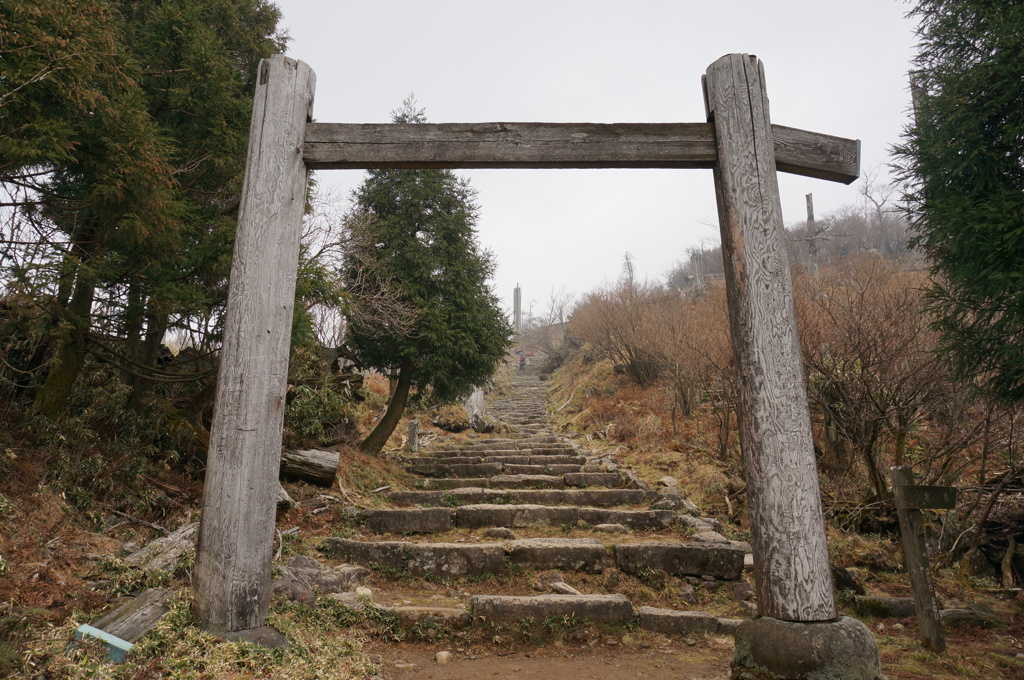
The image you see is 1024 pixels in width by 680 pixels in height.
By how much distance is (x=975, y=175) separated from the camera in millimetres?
4199

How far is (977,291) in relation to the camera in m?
4.02

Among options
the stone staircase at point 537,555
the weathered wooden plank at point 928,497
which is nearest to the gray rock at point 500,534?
the stone staircase at point 537,555

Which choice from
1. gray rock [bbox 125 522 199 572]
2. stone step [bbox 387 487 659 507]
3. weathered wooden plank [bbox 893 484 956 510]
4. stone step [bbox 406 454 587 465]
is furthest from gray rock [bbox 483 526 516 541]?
stone step [bbox 406 454 587 465]

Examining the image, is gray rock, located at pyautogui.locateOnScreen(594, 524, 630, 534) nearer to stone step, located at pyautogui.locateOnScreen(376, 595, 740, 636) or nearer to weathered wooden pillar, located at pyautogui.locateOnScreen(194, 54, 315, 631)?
stone step, located at pyautogui.locateOnScreen(376, 595, 740, 636)

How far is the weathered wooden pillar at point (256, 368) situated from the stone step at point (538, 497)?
473 cm

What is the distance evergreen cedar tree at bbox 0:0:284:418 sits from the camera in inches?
145

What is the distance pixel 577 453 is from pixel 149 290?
8.47m

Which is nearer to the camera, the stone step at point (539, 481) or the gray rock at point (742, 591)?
the gray rock at point (742, 591)

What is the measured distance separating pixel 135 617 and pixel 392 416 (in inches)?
280

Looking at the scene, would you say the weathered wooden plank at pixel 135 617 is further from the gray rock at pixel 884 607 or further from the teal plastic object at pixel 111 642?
the gray rock at pixel 884 607

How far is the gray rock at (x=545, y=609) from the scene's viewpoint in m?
4.32

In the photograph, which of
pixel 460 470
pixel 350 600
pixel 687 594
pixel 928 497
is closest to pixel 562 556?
pixel 687 594

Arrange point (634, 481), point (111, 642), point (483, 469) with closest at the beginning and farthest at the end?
point (111, 642) < point (634, 481) < point (483, 469)

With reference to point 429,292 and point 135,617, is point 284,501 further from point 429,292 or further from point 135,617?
point 429,292
